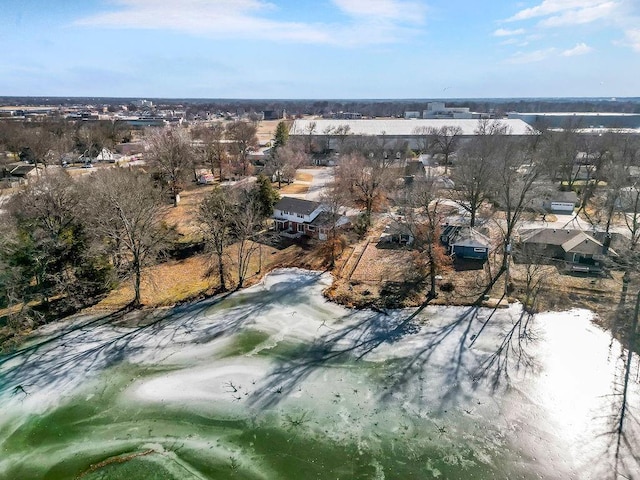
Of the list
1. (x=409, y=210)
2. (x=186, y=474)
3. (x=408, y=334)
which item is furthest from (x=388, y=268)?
(x=186, y=474)

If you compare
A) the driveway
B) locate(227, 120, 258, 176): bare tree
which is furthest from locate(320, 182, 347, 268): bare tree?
locate(227, 120, 258, 176): bare tree

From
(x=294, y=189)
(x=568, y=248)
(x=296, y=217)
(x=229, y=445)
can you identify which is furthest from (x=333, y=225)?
(x=294, y=189)

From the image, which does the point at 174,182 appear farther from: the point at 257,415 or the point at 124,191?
the point at 257,415

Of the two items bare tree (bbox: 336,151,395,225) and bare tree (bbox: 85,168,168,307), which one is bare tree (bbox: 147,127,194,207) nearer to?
bare tree (bbox: 85,168,168,307)

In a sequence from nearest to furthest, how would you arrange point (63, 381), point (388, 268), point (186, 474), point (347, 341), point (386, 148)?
point (186, 474)
point (63, 381)
point (347, 341)
point (388, 268)
point (386, 148)

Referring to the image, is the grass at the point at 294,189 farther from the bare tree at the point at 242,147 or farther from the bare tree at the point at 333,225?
the bare tree at the point at 333,225

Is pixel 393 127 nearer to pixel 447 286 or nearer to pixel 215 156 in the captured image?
pixel 215 156

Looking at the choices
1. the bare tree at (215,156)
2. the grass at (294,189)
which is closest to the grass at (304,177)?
the grass at (294,189)

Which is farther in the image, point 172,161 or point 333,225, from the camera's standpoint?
point 172,161
